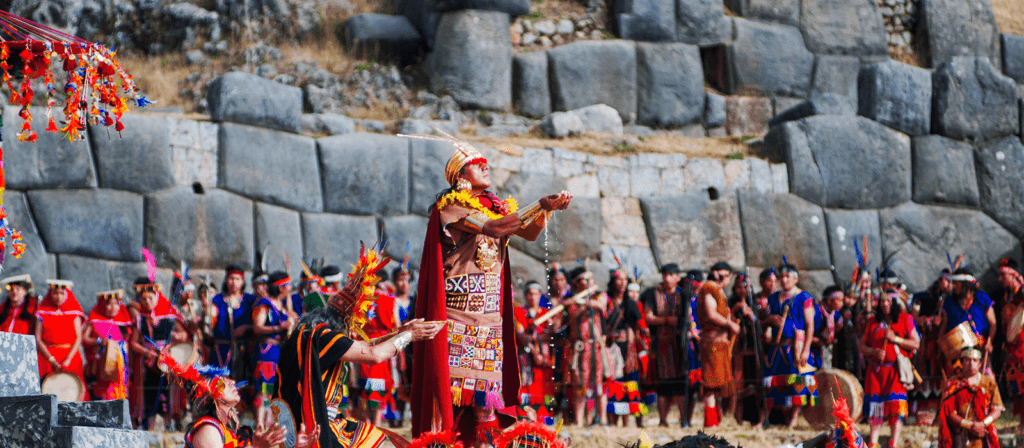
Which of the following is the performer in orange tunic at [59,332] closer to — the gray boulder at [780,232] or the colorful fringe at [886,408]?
the colorful fringe at [886,408]

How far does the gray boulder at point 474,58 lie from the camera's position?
15.5 metres

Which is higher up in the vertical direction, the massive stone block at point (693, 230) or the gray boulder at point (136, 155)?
the gray boulder at point (136, 155)

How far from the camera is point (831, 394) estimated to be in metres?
8.98

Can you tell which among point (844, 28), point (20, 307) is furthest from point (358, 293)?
point (844, 28)

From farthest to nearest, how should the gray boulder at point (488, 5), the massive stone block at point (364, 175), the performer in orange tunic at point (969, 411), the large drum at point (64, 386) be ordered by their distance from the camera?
the gray boulder at point (488, 5) → the massive stone block at point (364, 175) → the large drum at point (64, 386) → the performer in orange tunic at point (969, 411)

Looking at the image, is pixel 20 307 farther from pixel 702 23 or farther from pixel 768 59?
pixel 768 59

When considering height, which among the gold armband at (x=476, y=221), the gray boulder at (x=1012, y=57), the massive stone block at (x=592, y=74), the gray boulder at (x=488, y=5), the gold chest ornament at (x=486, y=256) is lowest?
the gold chest ornament at (x=486, y=256)

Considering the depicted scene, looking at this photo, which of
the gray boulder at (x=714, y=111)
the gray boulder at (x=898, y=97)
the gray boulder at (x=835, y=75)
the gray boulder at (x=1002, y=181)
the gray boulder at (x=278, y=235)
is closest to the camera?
the gray boulder at (x=278, y=235)

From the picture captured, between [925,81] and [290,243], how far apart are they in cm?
916

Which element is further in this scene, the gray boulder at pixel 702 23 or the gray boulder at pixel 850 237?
the gray boulder at pixel 702 23

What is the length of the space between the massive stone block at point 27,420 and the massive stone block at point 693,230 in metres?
9.88

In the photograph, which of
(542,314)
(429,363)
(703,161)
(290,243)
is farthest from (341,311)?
(703,161)

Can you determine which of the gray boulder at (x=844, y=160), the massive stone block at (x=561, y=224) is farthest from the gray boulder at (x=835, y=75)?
the massive stone block at (x=561, y=224)

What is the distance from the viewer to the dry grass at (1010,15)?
1917 cm
